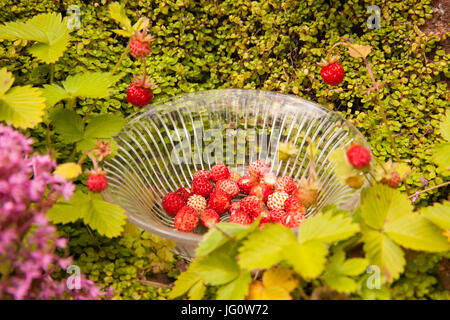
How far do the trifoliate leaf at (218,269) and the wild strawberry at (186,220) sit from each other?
0.27 metres

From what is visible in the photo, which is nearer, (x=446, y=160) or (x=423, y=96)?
(x=446, y=160)

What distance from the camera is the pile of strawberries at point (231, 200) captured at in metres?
1.28

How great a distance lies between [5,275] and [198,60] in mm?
1303

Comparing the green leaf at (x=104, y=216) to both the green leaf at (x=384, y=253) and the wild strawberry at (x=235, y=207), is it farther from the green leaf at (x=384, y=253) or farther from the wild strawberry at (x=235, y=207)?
the green leaf at (x=384, y=253)

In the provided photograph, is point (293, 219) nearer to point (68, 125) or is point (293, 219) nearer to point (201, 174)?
point (201, 174)

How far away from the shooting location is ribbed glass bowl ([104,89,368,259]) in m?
1.37

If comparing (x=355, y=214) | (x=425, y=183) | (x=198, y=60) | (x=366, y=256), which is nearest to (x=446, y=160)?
(x=425, y=183)

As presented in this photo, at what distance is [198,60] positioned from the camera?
1.91 meters

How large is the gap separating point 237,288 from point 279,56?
1263 millimetres

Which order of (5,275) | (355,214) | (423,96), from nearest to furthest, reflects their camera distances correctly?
(5,275)
(355,214)
(423,96)

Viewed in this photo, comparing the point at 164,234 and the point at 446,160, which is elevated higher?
the point at 446,160

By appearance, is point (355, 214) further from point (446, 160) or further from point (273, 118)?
point (273, 118)

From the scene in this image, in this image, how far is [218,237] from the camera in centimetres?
97

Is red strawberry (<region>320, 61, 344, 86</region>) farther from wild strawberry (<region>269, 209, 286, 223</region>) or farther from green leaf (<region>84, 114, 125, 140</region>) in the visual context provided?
green leaf (<region>84, 114, 125, 140</region>)
